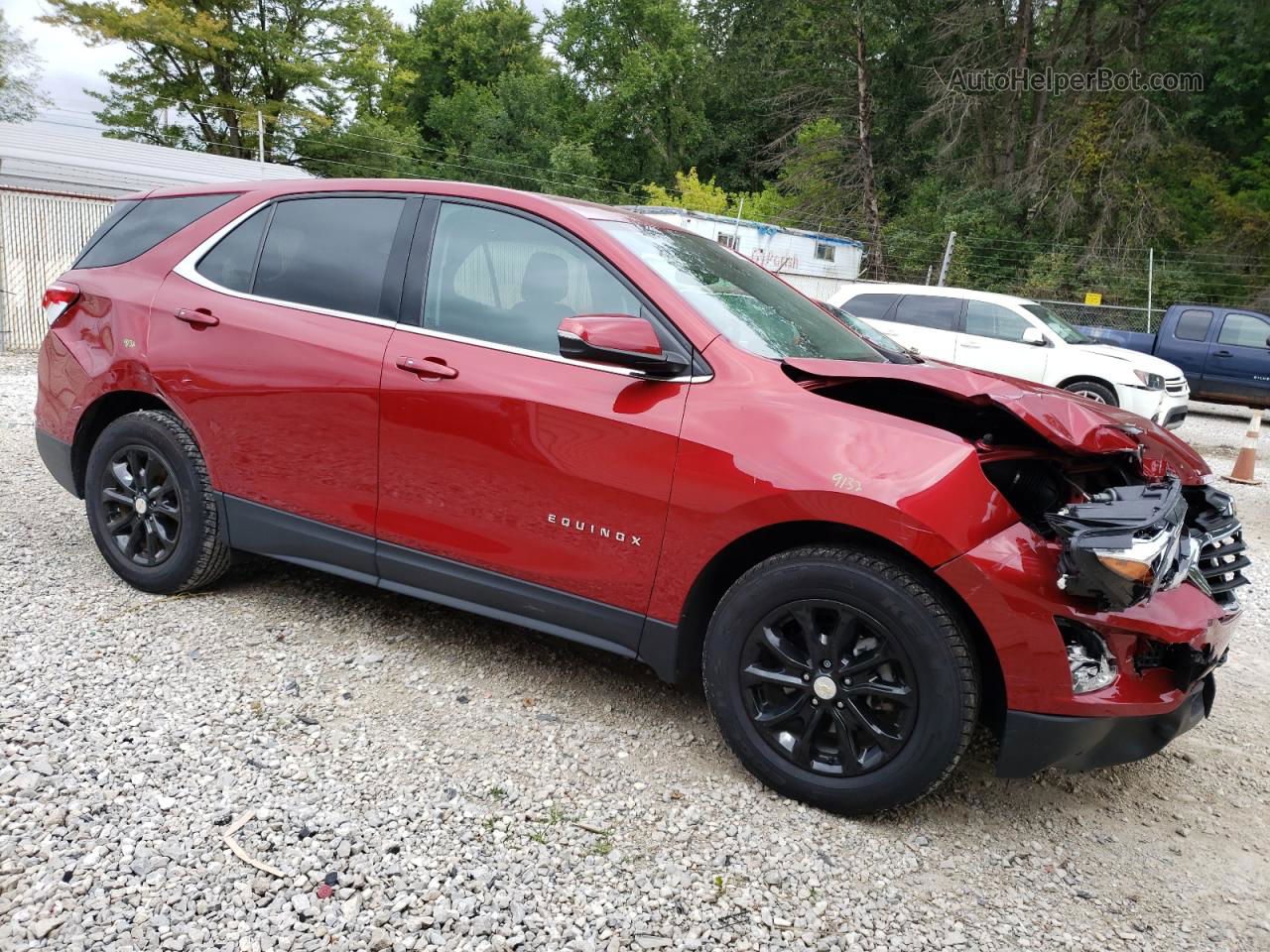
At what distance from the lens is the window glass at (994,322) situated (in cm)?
1111

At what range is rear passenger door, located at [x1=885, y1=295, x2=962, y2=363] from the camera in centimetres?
1113

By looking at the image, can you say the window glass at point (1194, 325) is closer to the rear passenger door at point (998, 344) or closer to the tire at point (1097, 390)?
the tire at point (1097, 390)

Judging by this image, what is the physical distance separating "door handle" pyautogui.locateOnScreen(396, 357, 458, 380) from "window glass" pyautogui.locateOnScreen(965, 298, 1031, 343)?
9469mm

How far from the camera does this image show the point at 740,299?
3178 mm

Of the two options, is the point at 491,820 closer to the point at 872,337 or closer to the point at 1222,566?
the point at 1222,566

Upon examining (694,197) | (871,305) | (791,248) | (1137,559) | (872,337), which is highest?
(694,197)

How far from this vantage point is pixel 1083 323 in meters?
19.2

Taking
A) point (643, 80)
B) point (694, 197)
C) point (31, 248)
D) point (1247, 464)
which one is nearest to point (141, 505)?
point (1247, 464)

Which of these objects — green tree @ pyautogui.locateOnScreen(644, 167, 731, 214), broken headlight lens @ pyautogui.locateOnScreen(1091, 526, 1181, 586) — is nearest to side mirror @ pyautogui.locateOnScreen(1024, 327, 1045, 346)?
broken headlight lens @ pyautogui.locateOnScreen(1091, 526, 1181, 586)

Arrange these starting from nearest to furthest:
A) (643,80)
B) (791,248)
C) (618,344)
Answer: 1. (618,344)
2. (791,248)
3. (643,80)

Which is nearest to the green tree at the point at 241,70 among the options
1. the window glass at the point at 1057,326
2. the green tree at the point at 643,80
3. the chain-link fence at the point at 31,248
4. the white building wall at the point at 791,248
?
the green tree at the point at 643,80

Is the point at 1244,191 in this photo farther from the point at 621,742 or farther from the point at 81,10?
the point at 81,10

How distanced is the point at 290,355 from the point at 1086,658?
2.87 m

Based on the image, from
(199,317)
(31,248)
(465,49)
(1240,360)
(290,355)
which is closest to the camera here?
(290,355)
